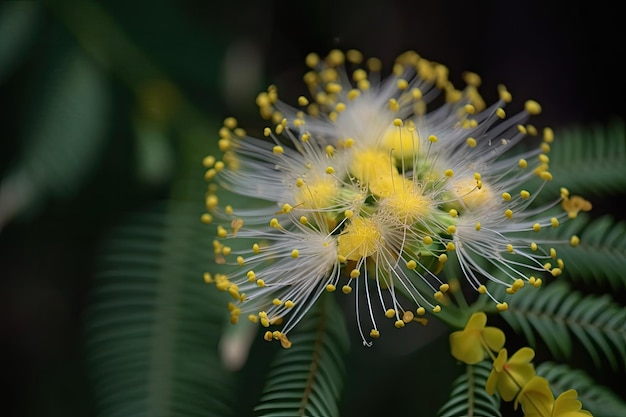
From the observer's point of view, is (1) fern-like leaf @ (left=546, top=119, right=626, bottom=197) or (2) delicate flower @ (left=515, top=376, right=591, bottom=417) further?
(1) fern-like leaf @ (left=546, top=119, right=626, bottom=197)

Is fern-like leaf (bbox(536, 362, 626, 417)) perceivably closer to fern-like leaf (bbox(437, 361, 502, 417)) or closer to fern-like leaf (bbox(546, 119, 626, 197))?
fern-like leaf (bbox(437, 361, 502, 417))

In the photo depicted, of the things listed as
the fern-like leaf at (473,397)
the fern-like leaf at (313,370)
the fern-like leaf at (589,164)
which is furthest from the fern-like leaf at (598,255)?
the fern-like leaf at (313,370)

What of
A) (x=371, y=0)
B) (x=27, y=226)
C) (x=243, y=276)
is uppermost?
(x=371, y=0)

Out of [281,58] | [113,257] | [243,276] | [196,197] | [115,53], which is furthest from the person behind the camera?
[281,58]

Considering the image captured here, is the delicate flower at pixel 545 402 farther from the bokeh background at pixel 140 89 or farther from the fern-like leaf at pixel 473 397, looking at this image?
the bokeh background at pixel 140 89

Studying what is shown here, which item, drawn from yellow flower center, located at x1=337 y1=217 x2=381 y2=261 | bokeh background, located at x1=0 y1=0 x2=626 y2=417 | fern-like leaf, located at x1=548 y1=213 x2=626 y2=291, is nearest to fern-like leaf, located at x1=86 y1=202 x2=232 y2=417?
bokeh background, located at x1=0 y1=0 x2=626 y2=417

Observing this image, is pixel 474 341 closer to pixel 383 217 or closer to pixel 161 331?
pixel 383 217

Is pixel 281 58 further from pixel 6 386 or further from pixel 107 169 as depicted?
pixel 6 386

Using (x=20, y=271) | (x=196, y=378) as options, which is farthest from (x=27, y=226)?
(x=196, y=378)
